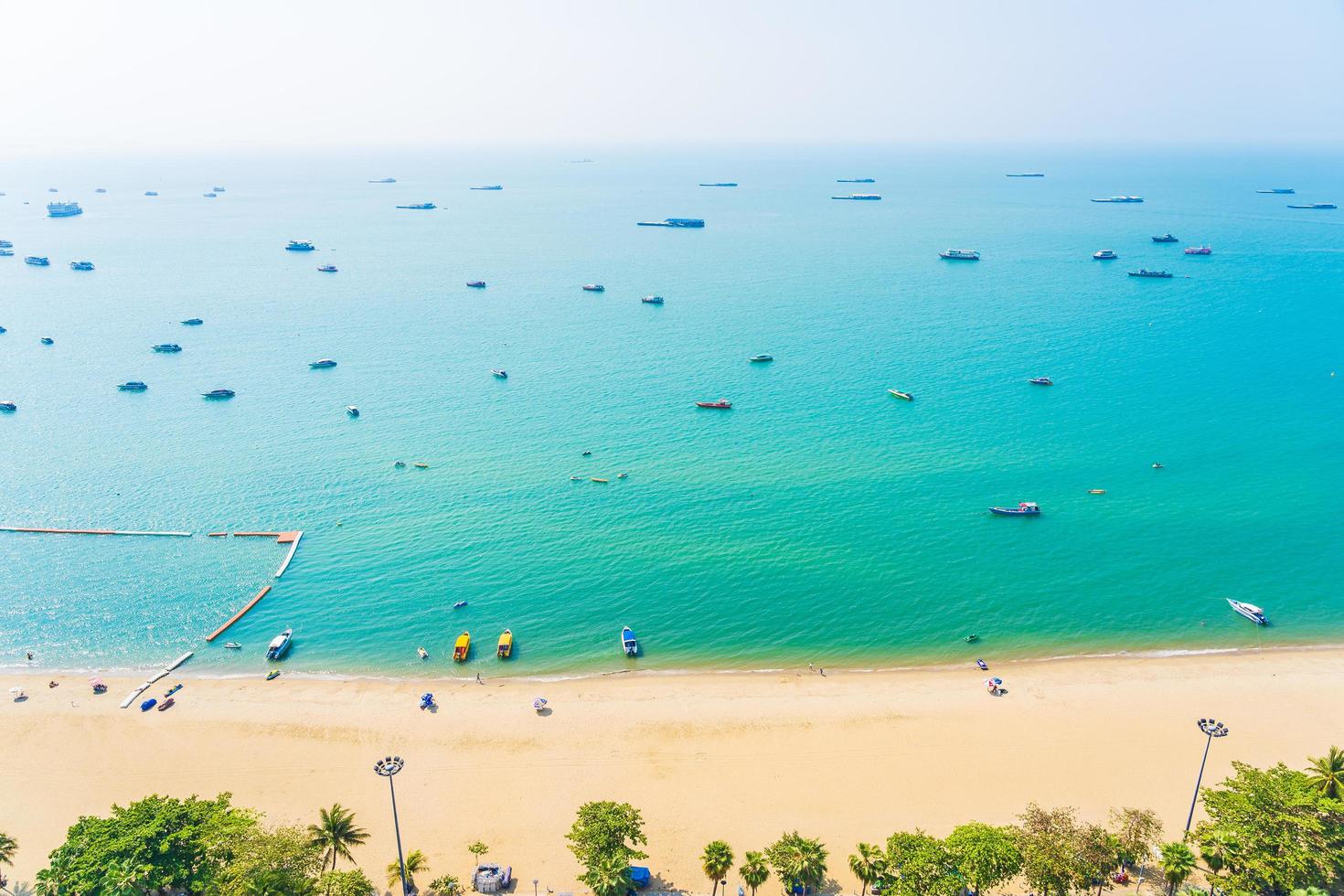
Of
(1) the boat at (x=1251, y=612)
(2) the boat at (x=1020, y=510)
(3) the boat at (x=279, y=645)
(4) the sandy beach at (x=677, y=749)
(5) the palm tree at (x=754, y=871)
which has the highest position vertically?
(2) the boat at (x=1020, y=510)

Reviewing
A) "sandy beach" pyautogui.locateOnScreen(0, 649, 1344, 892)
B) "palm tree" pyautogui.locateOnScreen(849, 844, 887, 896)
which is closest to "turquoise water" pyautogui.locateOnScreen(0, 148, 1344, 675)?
"sandy beach" pyautogui.locateOnScreen(0, 649, 1344, 892)

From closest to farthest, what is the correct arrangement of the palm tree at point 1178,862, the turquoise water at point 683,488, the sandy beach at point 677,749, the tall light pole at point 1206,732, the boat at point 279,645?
the palm tree at point 1178,862 → the tall light pole at point 1206,732 → the sandy beach at point 677,749 → the boat at point 279,645 → the turquoise water at point 683,488

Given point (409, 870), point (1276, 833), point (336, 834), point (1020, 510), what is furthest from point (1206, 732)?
point (336, 834)

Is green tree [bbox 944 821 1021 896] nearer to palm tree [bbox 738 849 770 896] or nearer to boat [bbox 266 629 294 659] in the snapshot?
palm tree [bbox 738 849 770 896]

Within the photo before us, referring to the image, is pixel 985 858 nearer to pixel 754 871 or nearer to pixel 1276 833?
pixel 754 871

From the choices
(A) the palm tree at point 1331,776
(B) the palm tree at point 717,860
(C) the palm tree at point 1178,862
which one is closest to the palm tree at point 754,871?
(B) the palm tree at point 717,860

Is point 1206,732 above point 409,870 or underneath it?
above

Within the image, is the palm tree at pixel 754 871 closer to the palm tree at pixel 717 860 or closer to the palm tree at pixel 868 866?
the palm tree at pixel 717 860

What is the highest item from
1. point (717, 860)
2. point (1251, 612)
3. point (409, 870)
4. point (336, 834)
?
point (336, 834)
